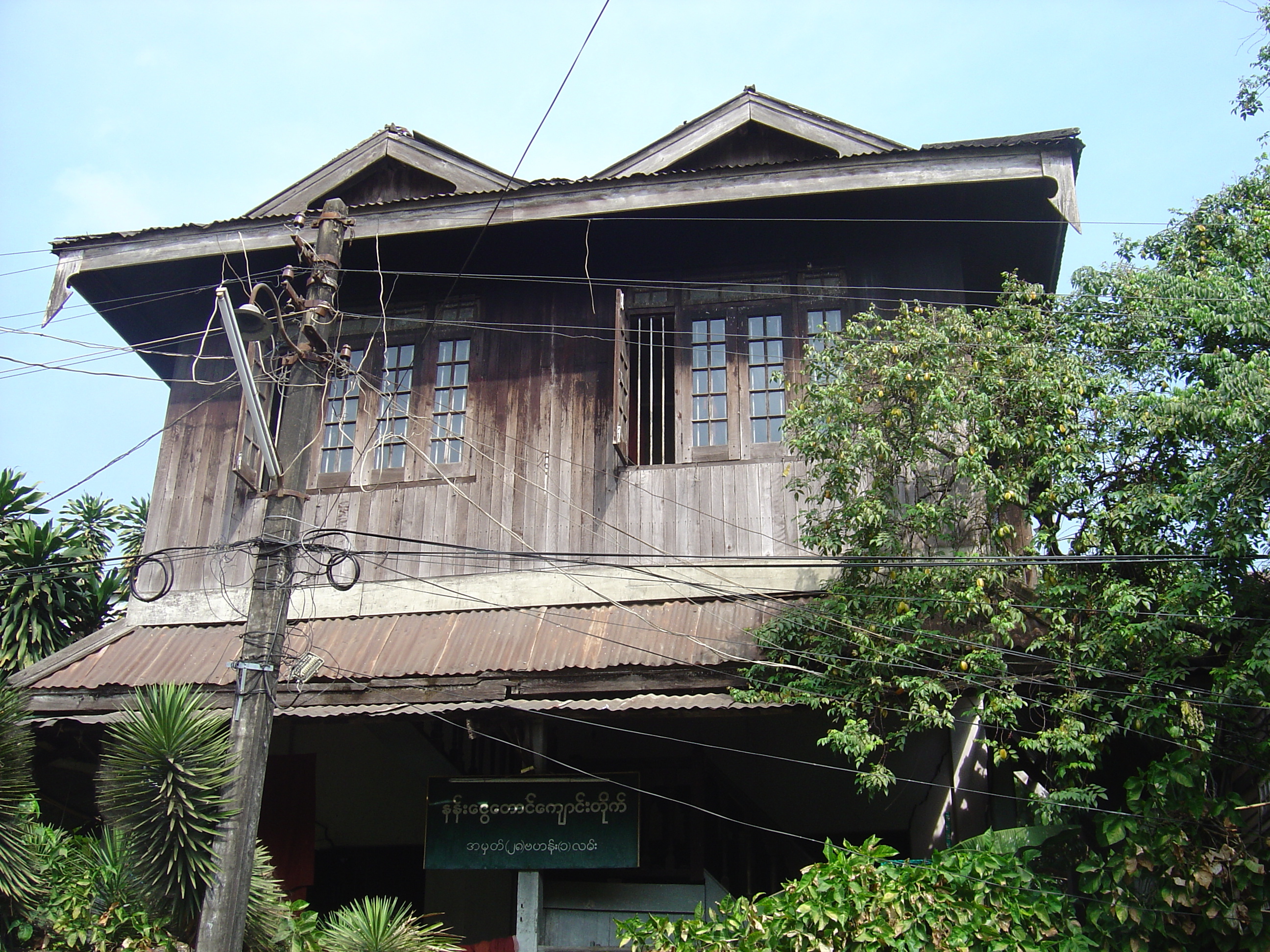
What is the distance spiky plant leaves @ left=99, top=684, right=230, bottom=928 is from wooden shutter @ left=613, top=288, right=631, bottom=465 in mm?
4831

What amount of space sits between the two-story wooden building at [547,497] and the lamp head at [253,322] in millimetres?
1345

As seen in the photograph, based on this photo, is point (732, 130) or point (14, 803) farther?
point (732, 130)

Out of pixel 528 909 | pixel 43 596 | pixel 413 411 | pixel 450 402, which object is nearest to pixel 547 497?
pixel 450 402

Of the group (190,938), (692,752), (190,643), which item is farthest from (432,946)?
(190,643)

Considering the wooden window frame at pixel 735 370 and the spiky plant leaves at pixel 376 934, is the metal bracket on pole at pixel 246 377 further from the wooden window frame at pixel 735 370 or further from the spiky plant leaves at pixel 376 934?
the wooden window frame at pixel 735 370

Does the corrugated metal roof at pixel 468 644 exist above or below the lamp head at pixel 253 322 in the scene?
below

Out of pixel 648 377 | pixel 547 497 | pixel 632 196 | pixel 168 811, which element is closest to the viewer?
pixel 168 811

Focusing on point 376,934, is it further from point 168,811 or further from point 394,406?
point 394,406

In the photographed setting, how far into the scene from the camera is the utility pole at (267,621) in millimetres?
6855

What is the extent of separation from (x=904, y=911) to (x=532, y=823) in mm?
3462

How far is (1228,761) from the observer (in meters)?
7.73

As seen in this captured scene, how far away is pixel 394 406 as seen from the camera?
11922mm

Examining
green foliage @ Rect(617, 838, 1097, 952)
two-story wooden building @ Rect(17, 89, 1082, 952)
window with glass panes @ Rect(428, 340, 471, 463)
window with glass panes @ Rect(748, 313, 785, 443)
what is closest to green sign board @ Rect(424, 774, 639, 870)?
two-story wooden building @ Rect(17, 89, 1082, 952)

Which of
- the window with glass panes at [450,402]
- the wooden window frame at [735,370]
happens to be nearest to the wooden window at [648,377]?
the wooden window frame at [735,370]
